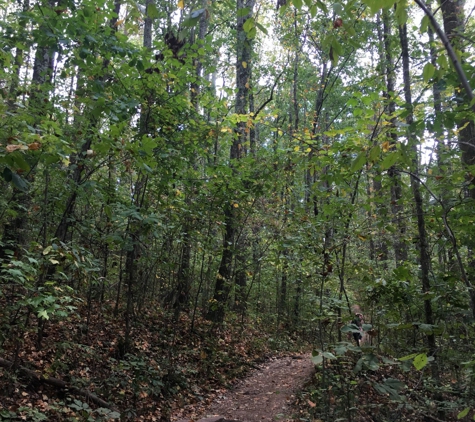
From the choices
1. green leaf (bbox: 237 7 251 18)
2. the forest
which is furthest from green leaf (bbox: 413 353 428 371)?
green leaf (bbox: 237 7 251 18)

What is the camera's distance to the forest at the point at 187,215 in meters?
3.55

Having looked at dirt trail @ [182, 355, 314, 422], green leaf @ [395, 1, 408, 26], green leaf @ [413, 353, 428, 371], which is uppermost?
green leaf @ [395, 1, 408, 26]

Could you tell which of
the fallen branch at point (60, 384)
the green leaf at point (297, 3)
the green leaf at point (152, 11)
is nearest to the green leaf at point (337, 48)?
Answer: the green leaf at point (297, 3)

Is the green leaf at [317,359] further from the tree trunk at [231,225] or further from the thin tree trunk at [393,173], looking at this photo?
the tree trunk at [231,225]

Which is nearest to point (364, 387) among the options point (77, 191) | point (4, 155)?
point (77, 191)

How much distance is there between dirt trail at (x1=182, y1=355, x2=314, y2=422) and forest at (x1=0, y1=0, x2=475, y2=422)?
14.0 inches

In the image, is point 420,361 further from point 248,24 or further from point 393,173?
point 393,173

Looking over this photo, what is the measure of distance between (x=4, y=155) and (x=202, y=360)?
7207 millimetres

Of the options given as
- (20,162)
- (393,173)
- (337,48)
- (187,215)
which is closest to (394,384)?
(337,48)

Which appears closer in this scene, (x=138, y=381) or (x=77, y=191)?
(x=77, y=191)

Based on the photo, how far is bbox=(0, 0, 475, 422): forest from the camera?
355cm

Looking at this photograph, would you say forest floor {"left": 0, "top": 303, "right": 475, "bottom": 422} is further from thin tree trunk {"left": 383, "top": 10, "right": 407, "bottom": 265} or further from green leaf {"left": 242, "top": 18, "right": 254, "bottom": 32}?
thin tree trunk {"left": 383, "top": 10, "right": 407, "bottom": 265}

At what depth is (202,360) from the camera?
27.3 ft

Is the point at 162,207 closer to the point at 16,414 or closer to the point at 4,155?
the point at 16,414
